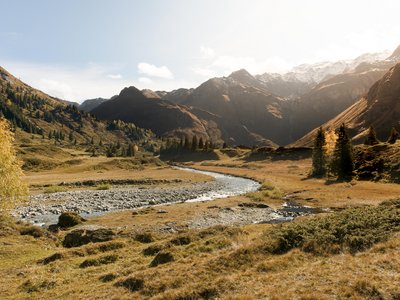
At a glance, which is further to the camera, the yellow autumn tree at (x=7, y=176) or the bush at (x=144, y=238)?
the yellow autumn tree at (x=7, y=176)

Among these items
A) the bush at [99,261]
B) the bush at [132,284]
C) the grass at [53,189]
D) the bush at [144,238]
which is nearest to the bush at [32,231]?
the bush at [144,238]

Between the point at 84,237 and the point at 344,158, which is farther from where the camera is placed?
the point at 344,158

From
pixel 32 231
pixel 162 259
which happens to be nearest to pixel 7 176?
pixel 32 231

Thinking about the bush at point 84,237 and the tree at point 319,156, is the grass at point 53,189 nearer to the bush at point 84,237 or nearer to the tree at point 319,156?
the bush at point 84,237

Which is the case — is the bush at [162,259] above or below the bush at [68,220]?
above

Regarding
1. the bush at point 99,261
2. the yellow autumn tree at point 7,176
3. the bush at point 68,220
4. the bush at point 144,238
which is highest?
the yellow autumn tree at point 7,176

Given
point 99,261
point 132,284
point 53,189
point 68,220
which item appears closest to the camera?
point 132,284

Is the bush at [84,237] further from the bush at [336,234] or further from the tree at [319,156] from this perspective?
the tree at [319,156]

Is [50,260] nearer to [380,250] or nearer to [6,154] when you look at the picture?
[6,154]

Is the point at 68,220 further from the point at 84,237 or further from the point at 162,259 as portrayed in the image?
the point at 162,259

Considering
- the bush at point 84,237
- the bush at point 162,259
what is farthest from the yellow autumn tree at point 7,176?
the bush at point 162,259

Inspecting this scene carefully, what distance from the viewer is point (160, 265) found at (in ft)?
72.6

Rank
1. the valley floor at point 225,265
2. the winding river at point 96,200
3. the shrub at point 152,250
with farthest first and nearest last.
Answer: the winding river at point 96,200
the shrub at point 152,250
the valley floor at point 225,265

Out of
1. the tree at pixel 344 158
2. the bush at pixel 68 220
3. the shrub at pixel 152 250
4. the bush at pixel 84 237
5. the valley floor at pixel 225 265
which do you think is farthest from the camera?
the tree at pixel 344 158
